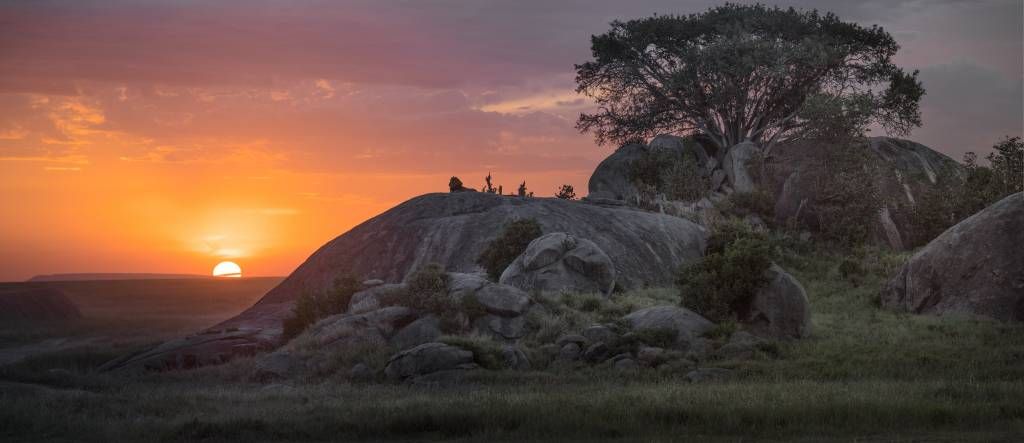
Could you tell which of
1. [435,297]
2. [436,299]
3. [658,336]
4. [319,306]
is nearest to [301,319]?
[319,306]

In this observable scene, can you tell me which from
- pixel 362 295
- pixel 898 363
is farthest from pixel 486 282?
pixel 898 363

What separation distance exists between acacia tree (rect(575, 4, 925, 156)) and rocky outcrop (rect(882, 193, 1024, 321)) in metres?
36.6

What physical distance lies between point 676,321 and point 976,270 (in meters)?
17.0

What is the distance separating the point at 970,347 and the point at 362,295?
26.0m

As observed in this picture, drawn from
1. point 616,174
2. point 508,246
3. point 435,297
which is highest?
point 616,174

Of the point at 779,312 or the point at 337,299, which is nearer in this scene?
the point at 779,312

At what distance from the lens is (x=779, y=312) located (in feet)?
136

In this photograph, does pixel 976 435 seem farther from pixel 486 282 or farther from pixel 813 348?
pixel 486 282

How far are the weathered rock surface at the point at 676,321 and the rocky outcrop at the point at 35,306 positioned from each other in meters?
45.5

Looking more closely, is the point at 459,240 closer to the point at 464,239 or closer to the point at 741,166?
the point at 464,239

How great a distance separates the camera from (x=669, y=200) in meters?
78.4

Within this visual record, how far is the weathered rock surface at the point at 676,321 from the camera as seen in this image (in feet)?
125

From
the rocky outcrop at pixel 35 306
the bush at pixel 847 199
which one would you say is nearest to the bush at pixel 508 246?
Answer: the bush at pixel 847 199

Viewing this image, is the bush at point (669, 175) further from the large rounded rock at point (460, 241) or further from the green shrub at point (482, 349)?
the green shrub at point (482, 349)
